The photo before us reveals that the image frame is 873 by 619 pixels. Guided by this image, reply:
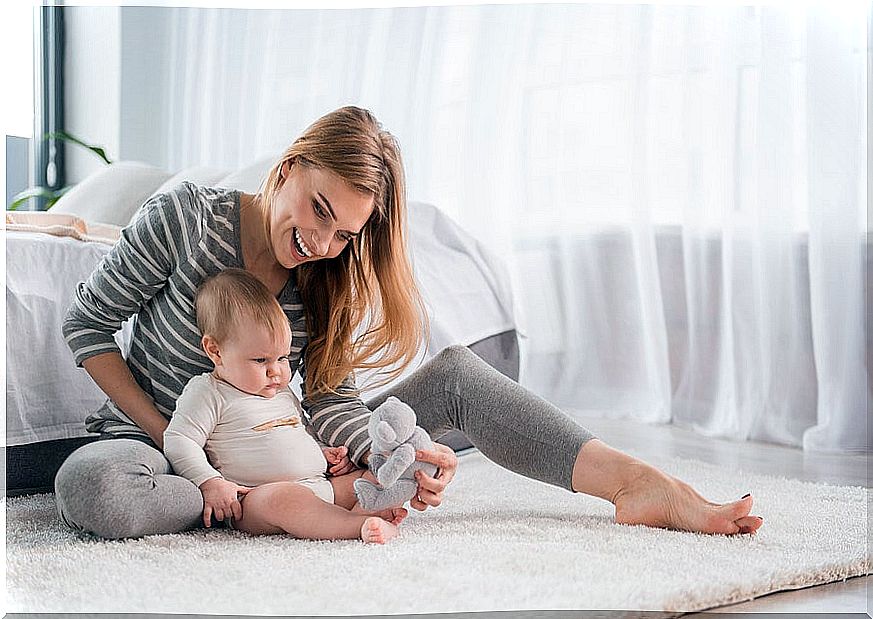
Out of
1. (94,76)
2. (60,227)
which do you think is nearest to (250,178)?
(60,227)

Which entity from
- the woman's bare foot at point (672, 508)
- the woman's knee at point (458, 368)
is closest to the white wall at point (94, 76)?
the woman's knee at point (458, 368)

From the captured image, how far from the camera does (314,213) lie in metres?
1.11

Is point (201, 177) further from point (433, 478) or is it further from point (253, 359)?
point (433, 478)

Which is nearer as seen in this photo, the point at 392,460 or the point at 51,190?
the point at 392,460

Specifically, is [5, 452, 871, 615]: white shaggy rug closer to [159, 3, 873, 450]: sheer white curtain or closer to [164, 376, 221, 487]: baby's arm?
[164, 376, 221, 487]: baby's arm

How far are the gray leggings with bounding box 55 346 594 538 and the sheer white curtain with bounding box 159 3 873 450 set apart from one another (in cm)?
61

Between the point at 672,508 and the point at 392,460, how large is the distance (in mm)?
330

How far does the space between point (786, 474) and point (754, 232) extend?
48cm

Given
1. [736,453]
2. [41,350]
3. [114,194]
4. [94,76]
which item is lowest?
[736,453]

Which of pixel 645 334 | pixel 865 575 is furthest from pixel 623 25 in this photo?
pixel 865 575

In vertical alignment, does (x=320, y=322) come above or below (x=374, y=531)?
above

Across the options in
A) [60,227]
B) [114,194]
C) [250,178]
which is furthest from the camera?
[114,194]

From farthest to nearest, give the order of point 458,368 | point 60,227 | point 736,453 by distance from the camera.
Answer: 1. point 736,453
2. point 60,227
3. point 458,368

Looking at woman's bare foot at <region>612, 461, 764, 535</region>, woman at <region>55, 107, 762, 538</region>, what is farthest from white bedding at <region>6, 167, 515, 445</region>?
woman's bare foot at <region>612, 461, 764, 535</region>
